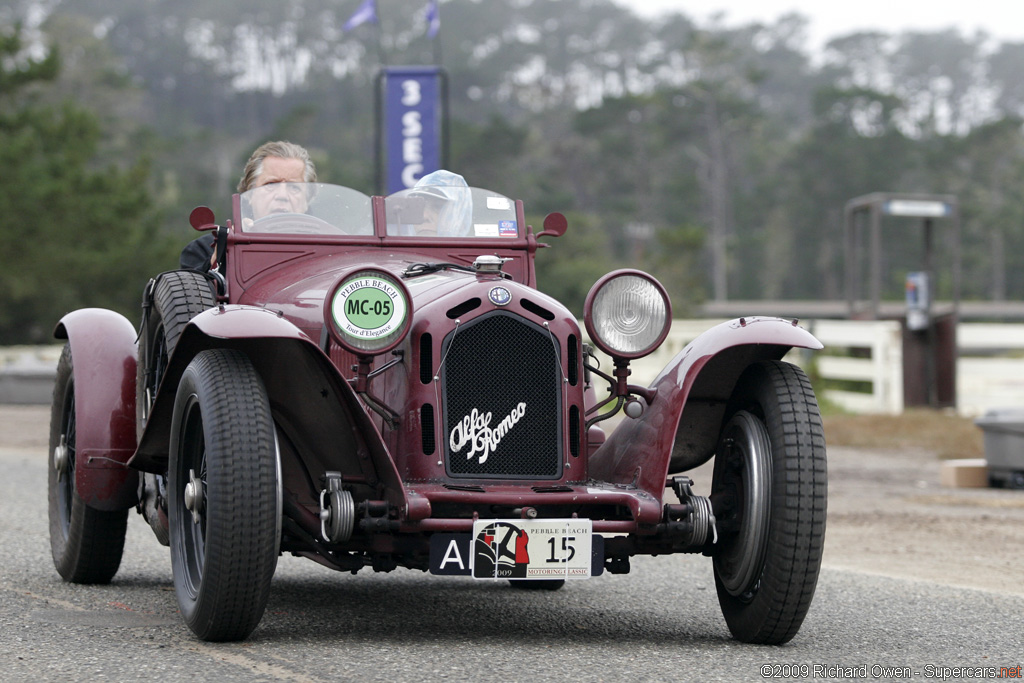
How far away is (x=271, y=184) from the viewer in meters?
6.15

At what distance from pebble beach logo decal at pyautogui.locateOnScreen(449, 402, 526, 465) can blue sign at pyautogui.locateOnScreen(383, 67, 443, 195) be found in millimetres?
16858

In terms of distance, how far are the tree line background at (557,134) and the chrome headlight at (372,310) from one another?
28633 millimetres

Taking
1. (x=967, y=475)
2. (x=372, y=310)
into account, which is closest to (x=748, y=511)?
(x=372, y=310)

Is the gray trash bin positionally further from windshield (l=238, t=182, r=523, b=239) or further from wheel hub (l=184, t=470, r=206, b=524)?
wheel hub (l=184, t=470, r=206, b=524)

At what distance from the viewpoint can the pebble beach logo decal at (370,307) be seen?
4.68 metres

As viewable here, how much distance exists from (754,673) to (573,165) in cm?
8415

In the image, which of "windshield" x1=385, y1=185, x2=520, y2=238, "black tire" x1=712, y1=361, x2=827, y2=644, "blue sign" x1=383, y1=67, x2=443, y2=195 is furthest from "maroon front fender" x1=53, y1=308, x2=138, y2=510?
"blue sign" x1=383, y1=67, x2=443, y2=195

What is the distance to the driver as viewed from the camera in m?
6.12

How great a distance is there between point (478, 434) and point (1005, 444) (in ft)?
25.7

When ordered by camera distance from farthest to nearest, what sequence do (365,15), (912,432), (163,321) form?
(365,15) < (912,432) < (163,321)

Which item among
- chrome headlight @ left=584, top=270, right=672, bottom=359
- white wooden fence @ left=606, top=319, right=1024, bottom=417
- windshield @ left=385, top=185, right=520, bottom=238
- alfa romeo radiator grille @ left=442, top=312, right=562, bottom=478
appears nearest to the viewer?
alfa romeo radiator grille @ left=442, top=312, right=562, bottom=478

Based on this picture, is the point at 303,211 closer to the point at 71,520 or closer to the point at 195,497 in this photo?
the point at 71,520

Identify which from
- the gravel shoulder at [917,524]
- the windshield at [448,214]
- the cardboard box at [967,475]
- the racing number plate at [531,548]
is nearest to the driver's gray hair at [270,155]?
the windshield at [448,214]

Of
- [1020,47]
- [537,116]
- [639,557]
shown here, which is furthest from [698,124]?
[639,557]
